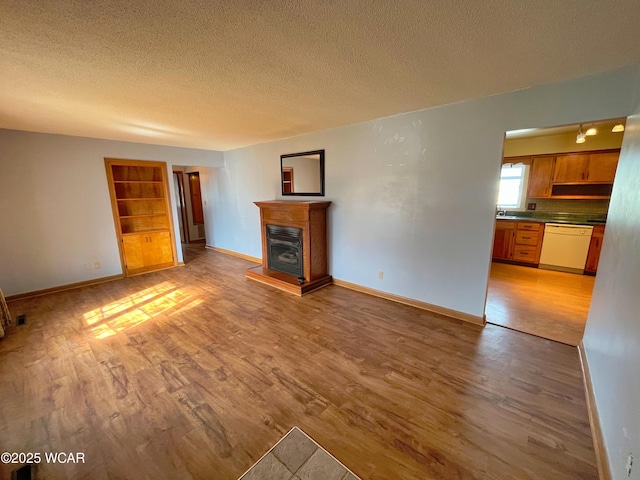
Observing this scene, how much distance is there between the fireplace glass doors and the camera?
13.0 ft

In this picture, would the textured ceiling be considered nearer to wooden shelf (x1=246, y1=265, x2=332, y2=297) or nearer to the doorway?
wooden shelf (x1=246, y1=265, x2=332, y2=297)

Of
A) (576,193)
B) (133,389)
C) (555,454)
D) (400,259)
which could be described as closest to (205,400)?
(133,389)

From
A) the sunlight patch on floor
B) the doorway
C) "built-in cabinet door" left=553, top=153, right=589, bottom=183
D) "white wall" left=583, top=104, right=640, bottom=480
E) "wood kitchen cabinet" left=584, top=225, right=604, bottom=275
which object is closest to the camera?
"white wall" left=583, top=104, right=640, bottom=480

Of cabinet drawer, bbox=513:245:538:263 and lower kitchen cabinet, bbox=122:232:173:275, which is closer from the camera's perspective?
lower kitchen cabinet, bbox=122:232:173:275

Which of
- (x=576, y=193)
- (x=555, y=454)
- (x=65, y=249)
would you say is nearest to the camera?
(x=555, y=454)

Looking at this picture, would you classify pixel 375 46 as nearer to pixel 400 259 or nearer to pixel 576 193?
pixel 400 259

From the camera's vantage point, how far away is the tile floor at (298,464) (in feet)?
4.35

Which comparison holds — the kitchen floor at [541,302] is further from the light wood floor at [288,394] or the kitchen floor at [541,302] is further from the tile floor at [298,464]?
the tile floor at [298,464]

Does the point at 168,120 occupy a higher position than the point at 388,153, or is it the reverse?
the point at 168,120

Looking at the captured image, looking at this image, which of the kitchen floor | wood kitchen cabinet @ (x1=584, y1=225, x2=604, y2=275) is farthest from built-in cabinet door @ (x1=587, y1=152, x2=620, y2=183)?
the kitchen floor

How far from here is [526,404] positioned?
1.77 m

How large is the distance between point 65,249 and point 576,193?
8.78 metres

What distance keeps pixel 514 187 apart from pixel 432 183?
364 centimetres

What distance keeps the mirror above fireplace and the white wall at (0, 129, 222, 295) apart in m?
2.66
